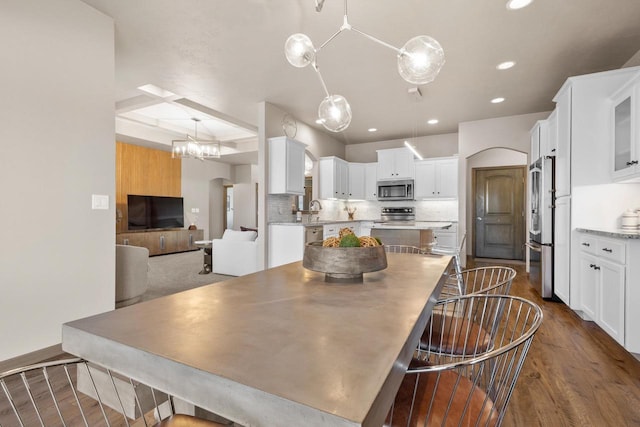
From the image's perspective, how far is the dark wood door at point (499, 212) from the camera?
6.68 metres

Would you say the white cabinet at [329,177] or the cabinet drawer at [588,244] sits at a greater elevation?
the white cabinet at [329,177]

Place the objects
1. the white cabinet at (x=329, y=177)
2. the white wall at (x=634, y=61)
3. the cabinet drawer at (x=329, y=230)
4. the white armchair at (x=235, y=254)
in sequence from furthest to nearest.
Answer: the white cabinet at (x=329, y=177), the cabinet drawer at (x=329, y=230), the white armchair at (x=235, y=254), the white wall at (x=634, y=61)

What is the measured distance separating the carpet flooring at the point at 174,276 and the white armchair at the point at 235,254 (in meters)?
0.16

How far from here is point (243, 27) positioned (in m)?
2.84

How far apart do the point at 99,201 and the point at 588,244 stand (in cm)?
427

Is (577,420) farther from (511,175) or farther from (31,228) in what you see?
(511,175)

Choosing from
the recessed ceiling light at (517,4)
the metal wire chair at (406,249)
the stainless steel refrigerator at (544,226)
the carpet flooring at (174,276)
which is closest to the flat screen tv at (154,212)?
the carpet flooring at (174,276)

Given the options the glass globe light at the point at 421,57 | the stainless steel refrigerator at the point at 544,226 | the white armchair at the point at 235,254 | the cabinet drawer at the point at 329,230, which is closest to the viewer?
the glass globe light at the point at 421,57

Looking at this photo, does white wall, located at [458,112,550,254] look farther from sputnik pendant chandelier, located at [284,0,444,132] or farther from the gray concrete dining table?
the gray concrete dining table

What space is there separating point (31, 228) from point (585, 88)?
4.83m

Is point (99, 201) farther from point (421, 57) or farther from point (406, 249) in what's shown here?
point (406, 249)

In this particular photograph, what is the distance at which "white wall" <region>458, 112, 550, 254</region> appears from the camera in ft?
17.5

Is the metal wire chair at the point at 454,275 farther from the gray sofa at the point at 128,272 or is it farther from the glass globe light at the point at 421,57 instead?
the gray sofa at the point at 128,272

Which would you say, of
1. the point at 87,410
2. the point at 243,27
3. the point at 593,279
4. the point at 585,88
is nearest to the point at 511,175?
the point at 585,88
